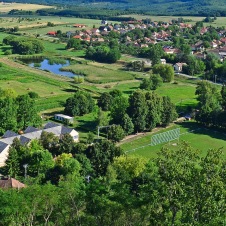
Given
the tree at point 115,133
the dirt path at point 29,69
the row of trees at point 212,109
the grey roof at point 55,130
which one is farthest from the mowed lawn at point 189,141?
the dirt path at point 29,69

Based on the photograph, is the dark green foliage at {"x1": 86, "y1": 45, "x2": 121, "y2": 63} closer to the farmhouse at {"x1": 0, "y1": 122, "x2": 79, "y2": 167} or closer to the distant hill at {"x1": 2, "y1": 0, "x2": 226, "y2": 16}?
the farmhouse at {"x1": 0, "y1": 122, "x2": 79, "y2": 167}

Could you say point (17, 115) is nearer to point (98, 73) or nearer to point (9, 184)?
point (9, 184)

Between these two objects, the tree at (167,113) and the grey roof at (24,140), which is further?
the tree at (167,113)

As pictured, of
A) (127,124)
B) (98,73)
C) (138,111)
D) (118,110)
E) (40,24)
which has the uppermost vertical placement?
(40,24)

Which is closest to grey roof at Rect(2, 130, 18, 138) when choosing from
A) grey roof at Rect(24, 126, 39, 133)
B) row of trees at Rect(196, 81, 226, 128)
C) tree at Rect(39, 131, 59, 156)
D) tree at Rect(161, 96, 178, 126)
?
grey roof at Rect(24, 126, 39, 133)

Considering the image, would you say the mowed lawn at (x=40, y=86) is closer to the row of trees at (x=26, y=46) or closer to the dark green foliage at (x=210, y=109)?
the dark green foliage at (x=210, y=109)

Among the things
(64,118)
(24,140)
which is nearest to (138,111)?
(64,118)

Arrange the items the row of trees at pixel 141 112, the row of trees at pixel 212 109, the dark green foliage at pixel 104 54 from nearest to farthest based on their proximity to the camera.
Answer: the row of trees at pixel 141 112
the row of trees at pixel 212 109
the dark green foliage at pixel 104 54
